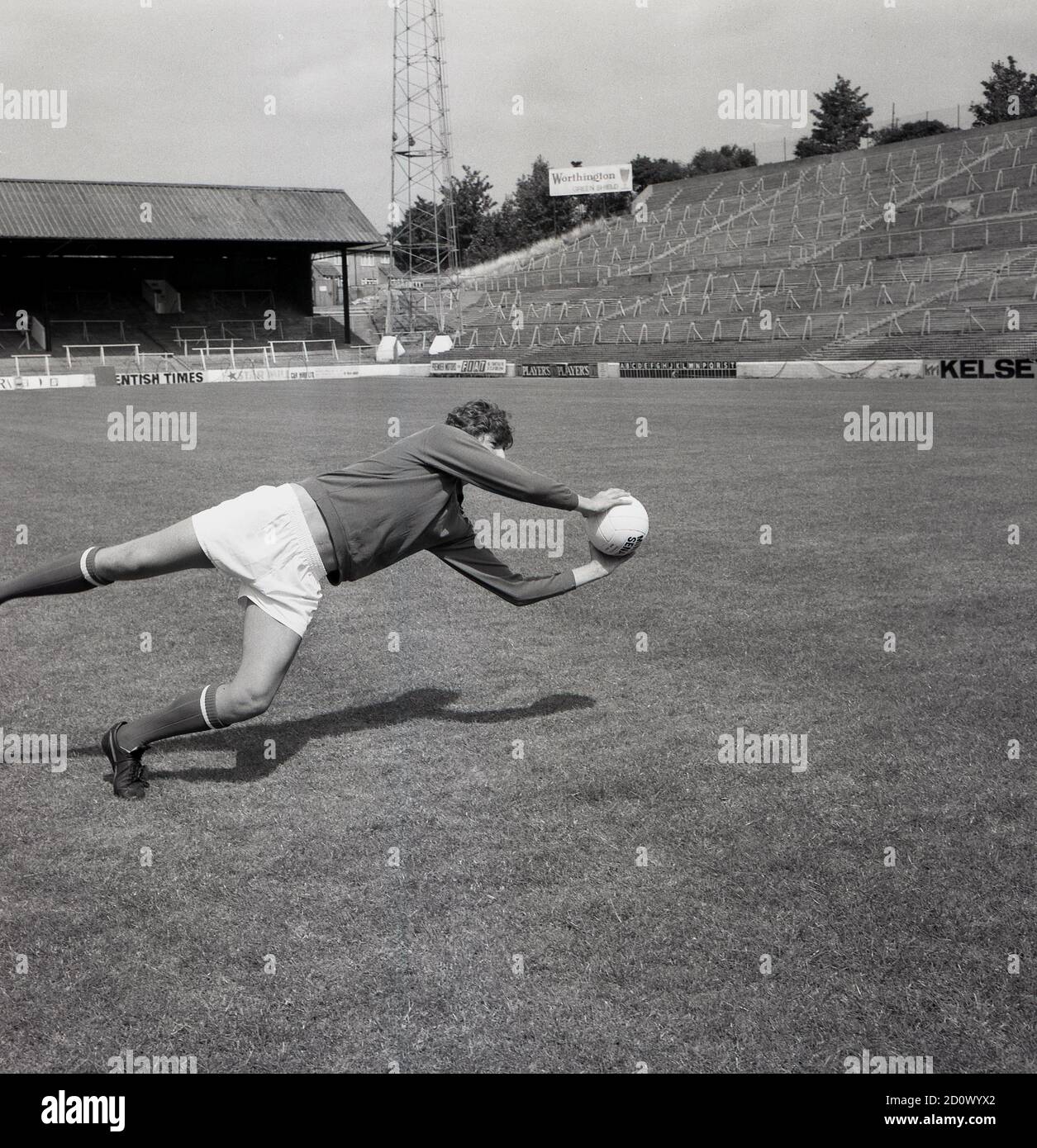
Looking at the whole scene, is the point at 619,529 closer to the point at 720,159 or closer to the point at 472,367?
the point at 472,367

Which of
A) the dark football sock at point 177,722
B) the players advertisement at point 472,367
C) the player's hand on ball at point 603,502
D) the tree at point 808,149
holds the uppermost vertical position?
the tree at point 808,149

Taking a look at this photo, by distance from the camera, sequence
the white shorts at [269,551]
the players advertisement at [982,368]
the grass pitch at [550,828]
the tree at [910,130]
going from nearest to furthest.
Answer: the grass pitch at [550,828]
the white shorts at [269,551]
the players advertisement at [982,368]
the tree at [910,130]

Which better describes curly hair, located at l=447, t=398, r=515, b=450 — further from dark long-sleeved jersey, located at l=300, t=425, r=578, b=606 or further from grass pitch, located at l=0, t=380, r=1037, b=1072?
grass pitch, located at l=0, t=380, r=1037, b=1072

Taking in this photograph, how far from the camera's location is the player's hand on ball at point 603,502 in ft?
18.1

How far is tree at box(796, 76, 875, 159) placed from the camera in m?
91.8

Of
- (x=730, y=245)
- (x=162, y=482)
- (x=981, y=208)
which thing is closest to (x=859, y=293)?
(x=981, y=208)

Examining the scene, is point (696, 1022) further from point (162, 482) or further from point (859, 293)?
point (859, 293)

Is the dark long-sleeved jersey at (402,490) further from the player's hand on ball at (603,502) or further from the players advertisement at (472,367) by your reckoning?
the players advertisement at (472,367)

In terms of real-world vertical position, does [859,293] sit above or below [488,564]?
above

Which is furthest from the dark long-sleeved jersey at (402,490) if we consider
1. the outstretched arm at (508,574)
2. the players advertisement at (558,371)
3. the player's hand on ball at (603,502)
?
the players advertisement at (558,371)

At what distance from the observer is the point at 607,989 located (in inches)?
140

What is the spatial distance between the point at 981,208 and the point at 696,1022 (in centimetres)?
5457

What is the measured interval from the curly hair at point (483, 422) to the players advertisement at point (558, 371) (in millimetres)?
40876

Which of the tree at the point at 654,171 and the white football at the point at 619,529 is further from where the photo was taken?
the tree at the point at 654,171
